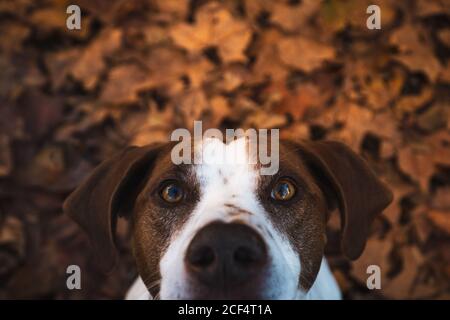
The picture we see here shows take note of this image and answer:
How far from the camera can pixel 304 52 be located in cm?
306

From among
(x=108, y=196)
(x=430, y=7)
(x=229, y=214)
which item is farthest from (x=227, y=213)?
(x=430, y=7)

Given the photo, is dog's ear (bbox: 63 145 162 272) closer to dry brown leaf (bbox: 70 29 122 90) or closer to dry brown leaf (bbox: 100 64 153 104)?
dry brown leaf (bbox: 100 64 153 104)

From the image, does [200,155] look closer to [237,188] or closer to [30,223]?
[237,188]

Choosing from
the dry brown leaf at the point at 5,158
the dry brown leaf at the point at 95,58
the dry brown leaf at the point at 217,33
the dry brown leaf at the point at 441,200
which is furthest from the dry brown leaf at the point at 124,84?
the dry brown leaf at the point at 441,200

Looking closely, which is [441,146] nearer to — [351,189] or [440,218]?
[440,218]

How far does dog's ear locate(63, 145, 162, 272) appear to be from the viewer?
214 centimetres

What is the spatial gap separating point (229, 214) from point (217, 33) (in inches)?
64.5

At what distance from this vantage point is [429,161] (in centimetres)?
294

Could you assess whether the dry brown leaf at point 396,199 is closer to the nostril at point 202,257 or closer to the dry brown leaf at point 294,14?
the dry brown leaf at point 294,14

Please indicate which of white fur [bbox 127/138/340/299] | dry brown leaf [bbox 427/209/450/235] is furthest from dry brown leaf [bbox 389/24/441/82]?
white fur [bbox 127/138/340/299]

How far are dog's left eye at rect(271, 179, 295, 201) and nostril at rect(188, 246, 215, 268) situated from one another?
45cm

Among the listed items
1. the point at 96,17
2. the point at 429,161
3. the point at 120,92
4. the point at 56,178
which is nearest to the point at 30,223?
the point at 56,178

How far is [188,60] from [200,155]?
125 centimetres

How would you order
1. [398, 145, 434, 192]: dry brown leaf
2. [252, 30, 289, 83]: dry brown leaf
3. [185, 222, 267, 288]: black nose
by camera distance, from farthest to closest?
[252, 30, 289, 83]: dry brown leaf → [398, 145, 434, 192]: dry brown leaf → [185, 222, 267, 288]: black nose
